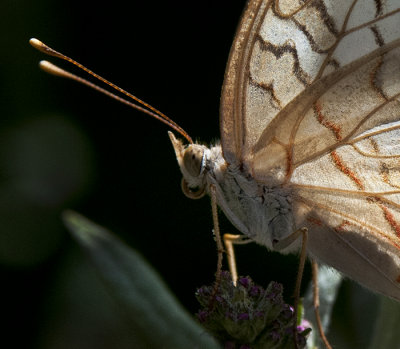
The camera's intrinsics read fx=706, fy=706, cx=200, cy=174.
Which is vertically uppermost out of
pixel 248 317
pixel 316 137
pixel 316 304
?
pixel 316 137

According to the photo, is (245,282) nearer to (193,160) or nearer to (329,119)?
(193,160)

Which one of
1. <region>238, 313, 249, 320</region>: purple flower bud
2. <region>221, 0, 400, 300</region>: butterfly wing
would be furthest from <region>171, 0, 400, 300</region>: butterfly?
<region>238, 313, 249, 320</region>: purple flower bud

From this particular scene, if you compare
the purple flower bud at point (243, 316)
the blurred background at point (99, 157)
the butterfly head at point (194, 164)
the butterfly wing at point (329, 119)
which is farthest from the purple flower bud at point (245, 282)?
the blurred background at point (99, 157)

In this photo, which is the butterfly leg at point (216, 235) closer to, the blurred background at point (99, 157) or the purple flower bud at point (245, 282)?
the purple flower bud at point (245, 282)

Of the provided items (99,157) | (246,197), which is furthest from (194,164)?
(99,157)

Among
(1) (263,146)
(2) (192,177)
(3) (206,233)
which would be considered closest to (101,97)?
(3) (206,233)

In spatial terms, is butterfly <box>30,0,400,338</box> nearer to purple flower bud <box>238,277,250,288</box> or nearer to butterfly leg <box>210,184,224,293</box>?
butterfly leg <box>210,184,224,293</box>
